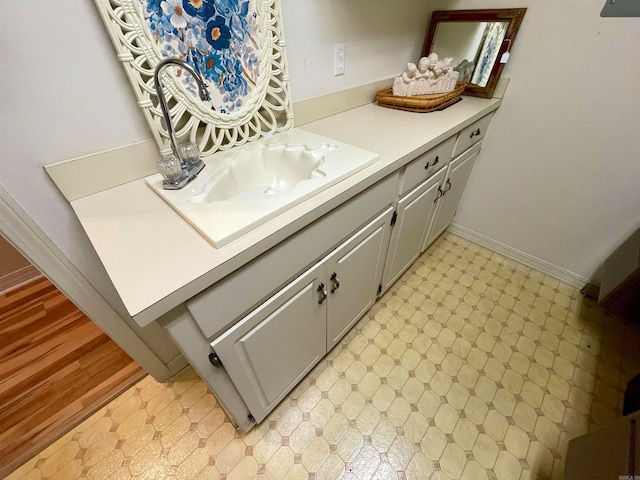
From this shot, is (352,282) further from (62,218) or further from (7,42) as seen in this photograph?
(7,42)

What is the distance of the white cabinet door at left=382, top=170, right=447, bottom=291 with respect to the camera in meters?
1.13

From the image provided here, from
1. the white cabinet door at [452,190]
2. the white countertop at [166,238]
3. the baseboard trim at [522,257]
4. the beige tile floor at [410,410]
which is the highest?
the white countertop at [166,238]

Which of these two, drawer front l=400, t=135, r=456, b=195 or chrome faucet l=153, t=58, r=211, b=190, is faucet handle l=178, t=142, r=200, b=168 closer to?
chrome faucet l=153, t=58, r=211, b=190

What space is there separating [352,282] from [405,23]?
1294 millimetres

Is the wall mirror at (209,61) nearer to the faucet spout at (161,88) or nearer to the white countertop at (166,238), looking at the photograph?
the faucet spout at (161,88)

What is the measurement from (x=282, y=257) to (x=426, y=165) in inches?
29.7

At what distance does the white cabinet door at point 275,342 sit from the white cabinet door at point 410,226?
47 cm

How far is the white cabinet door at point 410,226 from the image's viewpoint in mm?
1129

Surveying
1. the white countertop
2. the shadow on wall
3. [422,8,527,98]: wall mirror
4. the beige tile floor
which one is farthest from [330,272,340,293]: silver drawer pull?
the shadow on wall

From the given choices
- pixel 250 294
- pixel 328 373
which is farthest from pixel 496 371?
pixel 250 294

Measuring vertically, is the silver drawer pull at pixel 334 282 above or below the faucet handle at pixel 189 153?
below

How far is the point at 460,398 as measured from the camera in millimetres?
1130

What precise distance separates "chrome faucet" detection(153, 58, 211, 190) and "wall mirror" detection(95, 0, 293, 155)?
86 millimetres

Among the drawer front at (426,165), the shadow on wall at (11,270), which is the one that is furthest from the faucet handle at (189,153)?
the shadow on wall at (11,270)
